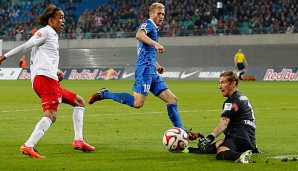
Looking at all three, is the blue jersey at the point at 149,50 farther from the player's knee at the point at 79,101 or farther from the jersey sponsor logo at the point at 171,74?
the jersey sponsor logo at the point at 171,74

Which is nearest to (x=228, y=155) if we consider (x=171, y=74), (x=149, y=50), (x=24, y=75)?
(x=149, y=50)

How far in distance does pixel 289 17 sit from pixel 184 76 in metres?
8.05

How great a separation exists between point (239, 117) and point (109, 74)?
41970mm

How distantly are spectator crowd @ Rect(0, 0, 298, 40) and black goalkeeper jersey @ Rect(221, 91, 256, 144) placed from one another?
38.8 metres

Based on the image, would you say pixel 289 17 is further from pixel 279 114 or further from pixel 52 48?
pixel 52 48

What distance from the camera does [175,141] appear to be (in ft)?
35.9

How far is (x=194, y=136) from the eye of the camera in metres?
11.2

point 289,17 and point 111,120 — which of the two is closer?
point 111,120

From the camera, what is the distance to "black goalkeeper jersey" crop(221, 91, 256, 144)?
33.4 ft

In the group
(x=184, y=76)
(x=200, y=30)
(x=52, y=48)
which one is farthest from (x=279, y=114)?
(x=200, y=30)

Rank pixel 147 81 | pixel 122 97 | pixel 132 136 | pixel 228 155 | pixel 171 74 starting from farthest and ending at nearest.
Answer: pixel 171 74 < pixel 132 136 < pixel 122 97 < pixel 147 81 < pixel 228 155

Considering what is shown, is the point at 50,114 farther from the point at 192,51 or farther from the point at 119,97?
the point at 192,51

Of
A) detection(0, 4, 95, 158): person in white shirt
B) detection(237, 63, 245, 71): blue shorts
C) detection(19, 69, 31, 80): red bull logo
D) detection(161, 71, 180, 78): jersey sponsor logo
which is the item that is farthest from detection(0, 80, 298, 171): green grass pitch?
detection(19, 69, 31, 80): red bull logo

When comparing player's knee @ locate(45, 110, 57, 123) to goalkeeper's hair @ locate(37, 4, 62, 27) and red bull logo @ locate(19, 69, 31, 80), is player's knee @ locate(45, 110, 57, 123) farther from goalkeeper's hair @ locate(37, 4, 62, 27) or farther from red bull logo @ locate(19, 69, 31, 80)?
red bull logo @ locate(19, 69, 31, 80)
